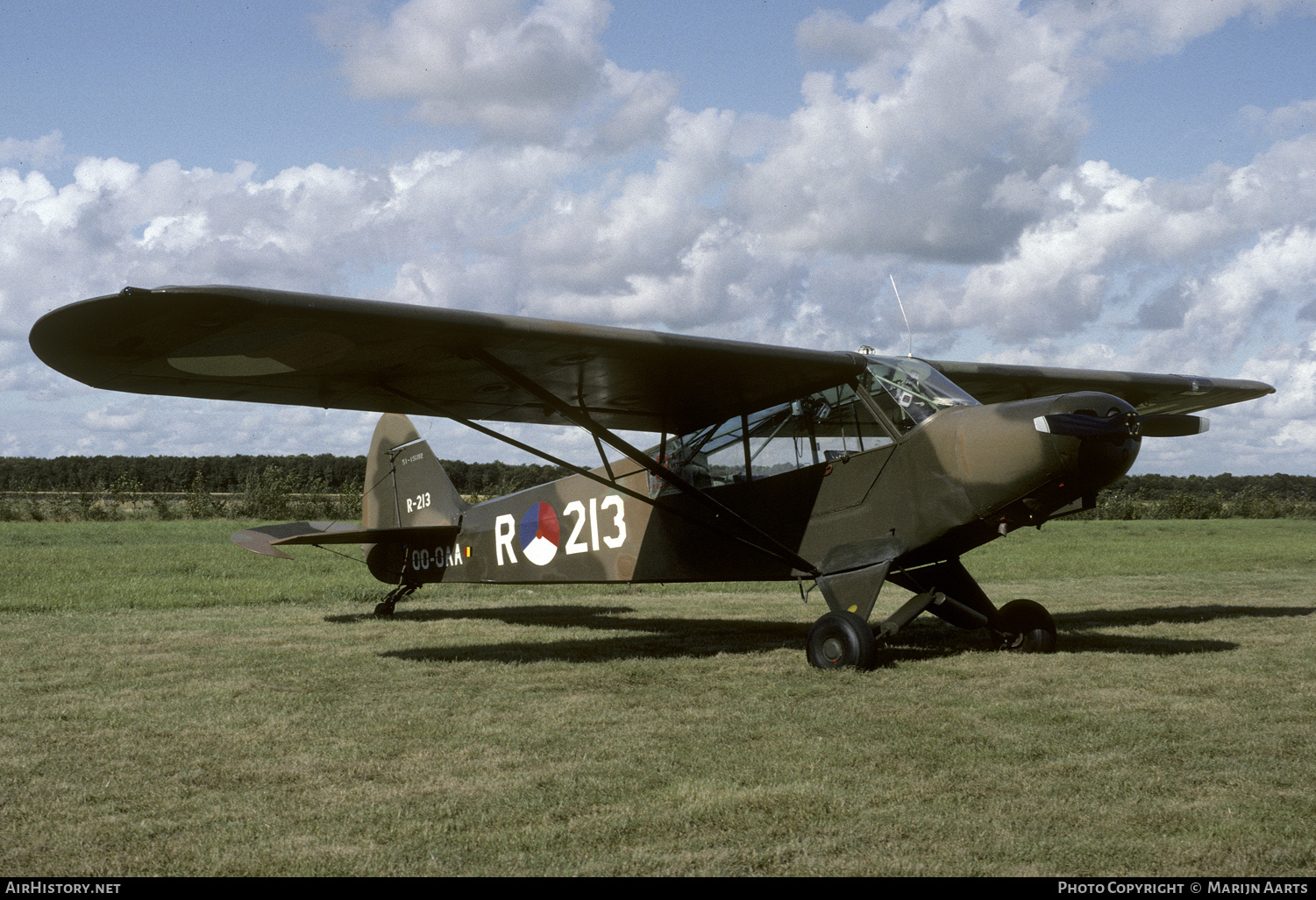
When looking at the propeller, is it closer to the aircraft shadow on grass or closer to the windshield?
the windshield

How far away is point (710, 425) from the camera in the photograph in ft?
30.5

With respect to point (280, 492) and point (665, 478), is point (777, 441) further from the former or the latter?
point (280, 492)

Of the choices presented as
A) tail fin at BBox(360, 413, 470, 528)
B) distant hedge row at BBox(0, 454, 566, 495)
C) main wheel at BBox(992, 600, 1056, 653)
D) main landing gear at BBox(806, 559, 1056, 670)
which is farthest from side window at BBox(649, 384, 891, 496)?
distant hedge row at BBox(0, 454, 566, 495)

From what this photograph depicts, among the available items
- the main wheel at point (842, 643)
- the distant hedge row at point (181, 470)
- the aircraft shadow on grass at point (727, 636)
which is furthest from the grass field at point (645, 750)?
the distant hedge row at point (181, 470)

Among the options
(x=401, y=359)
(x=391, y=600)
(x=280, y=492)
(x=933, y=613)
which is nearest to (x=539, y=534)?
(x=391, y=600)

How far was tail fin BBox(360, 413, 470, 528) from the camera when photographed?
12.2 m

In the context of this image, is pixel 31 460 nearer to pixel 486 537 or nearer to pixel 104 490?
pixel 104 490

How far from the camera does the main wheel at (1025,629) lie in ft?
26.7

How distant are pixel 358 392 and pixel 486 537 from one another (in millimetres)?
Answer: 3031

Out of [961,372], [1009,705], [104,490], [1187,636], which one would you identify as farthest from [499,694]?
[104,490]

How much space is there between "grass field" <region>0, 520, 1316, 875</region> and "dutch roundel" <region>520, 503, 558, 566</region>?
818 millimetres

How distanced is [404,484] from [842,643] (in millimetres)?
7344

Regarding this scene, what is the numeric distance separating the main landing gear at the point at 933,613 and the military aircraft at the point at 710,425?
17mm
